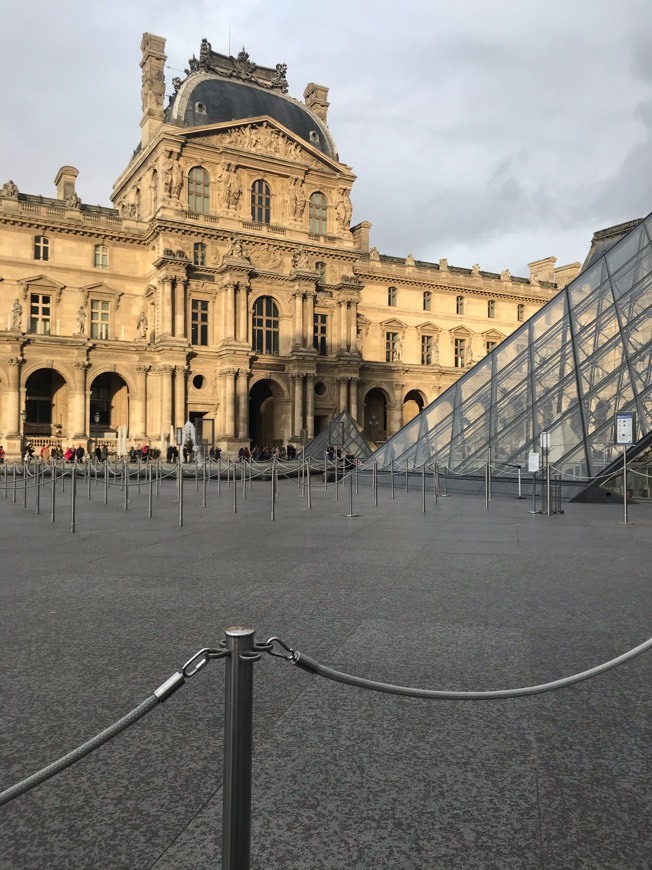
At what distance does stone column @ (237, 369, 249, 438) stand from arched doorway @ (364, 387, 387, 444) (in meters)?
12.7

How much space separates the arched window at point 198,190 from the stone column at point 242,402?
→ 10.3m

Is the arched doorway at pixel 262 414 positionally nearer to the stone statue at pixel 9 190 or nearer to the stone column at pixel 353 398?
the stone column at pixel 353 398

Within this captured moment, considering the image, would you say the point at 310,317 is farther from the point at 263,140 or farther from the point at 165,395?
the point at 263,140

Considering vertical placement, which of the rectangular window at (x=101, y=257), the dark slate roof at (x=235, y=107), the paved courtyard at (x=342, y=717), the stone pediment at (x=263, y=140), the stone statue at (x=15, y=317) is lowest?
the paved courtyard at (x=342, y=717)

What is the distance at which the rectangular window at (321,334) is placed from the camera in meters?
46.6

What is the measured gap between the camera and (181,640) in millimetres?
5027

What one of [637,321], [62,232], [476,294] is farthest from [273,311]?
[637,321]

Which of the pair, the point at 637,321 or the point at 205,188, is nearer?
the point at 637,321

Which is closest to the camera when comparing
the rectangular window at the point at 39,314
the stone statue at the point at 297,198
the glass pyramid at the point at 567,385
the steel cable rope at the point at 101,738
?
the steel cable rope at the point at 101,738

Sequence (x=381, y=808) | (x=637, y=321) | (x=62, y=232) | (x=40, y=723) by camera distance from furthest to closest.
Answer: (x=62, y=232)
(x=637, y=321)
(x=40, y=723)
(x=381, y=808)

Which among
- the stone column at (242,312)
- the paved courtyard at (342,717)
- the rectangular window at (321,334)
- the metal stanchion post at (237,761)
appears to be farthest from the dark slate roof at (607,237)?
the metal stanchion post at (237,761)

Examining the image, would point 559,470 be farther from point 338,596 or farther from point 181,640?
point 181,640

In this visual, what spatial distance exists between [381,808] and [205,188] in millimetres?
43920

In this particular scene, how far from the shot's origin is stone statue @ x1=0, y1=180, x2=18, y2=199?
39.4 meters
